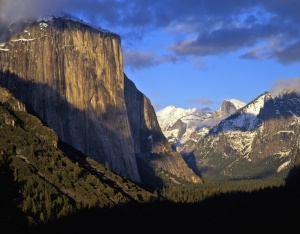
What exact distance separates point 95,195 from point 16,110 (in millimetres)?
40049

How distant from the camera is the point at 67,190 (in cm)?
15412

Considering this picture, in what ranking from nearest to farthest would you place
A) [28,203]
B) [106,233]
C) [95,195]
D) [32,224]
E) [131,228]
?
[32,224] < [28,203] < [106,233] < [131,228] < [95,195]

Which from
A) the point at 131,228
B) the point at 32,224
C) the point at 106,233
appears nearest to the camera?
the point at 32,224

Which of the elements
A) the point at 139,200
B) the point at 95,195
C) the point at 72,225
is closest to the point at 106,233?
the point at 72,225

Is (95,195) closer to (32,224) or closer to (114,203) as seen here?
(114,203)

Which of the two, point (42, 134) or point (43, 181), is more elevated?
point (42, 134)

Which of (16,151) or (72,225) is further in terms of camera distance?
(16,151)

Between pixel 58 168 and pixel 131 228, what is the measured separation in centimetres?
2287

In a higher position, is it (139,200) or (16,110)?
(16,110)

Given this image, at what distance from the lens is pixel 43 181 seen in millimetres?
146875

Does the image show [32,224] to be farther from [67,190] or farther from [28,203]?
[67,190]

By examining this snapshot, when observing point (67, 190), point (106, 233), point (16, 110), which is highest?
point (16, 110)

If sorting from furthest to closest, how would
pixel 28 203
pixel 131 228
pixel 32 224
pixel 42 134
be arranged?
pixel 42 134 → pixel 131 228 → pixel 28 203 → pixel 32 224

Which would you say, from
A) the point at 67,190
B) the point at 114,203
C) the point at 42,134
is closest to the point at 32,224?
the point at 67,190
